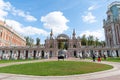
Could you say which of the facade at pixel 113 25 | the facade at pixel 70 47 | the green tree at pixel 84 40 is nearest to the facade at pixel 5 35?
the facade at pixel 70 47

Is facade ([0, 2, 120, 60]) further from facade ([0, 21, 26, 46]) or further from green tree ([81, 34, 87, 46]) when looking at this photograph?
green tree ([81, 34, 87, 46])

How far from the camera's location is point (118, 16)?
61.8 meters

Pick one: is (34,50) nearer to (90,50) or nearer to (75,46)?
(75,46)

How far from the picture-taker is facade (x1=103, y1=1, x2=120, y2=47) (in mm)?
59019

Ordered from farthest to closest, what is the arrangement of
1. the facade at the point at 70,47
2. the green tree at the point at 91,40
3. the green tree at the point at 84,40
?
1. the green tree at the point at 91,40
2. the green tree at the point at 84,40
3. the facade at the point at 70,47

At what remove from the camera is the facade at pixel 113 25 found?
59.0m

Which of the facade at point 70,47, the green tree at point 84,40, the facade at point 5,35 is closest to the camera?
the facade at point 70,47

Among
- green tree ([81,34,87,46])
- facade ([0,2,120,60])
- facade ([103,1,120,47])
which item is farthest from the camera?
green tree ([81,34,87,46])

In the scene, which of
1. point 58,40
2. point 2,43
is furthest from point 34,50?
point 2,43

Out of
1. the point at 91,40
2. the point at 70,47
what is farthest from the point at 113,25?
the point at 91,40

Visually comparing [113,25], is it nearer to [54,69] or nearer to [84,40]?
[84,40]

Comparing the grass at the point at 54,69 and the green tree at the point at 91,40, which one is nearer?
the grass at the point at 54,69

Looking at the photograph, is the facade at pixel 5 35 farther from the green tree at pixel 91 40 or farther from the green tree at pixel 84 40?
the green tree at pixel 91 40

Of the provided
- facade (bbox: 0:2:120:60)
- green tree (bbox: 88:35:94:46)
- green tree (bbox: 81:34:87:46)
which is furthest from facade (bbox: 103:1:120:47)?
green tree (bbox: 88:35:94:46)
